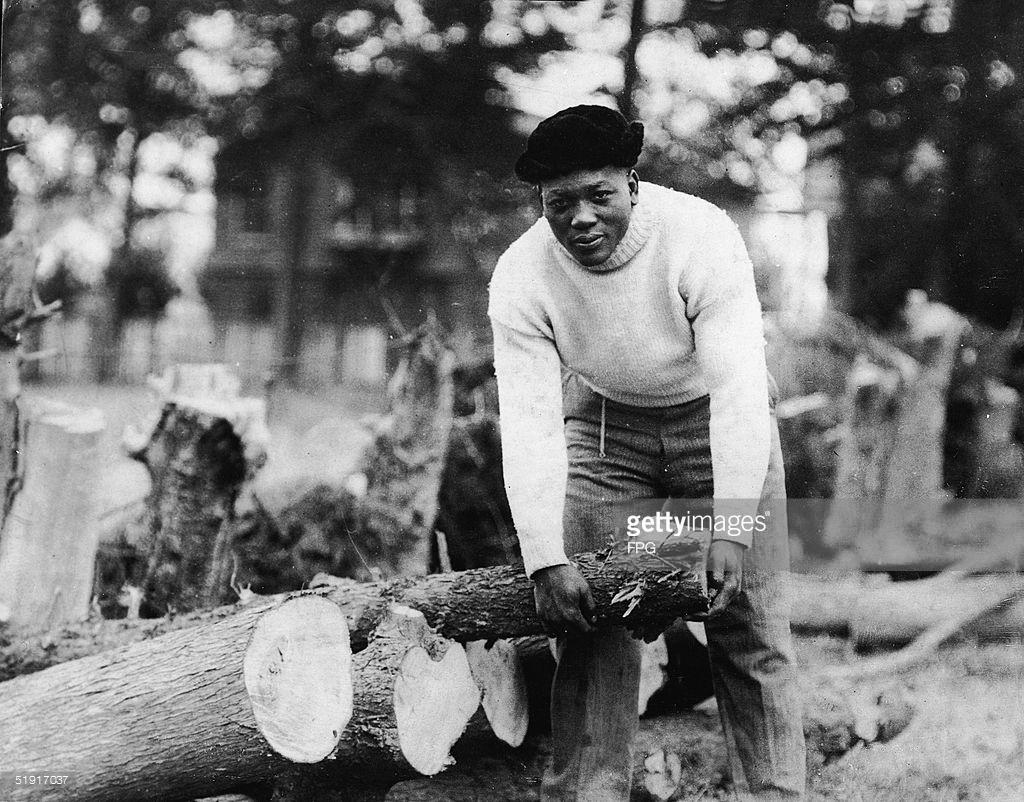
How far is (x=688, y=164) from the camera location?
3.33 m

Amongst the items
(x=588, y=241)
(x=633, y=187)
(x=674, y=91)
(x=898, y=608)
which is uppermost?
(x=674, y=91)

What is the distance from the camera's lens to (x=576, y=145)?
2701mm

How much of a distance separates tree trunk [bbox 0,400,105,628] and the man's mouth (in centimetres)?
187

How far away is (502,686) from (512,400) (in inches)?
34.7

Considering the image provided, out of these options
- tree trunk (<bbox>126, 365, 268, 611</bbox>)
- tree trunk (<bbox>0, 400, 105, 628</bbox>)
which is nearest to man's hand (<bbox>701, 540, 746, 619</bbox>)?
tree trunk (<bbox>126, 365, 268, 611</bbox>)

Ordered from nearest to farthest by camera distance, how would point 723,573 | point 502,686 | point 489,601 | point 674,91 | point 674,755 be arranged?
1. point 723,573
2. point 489,601
3. point 502,686
4. point 674,755
5. point 674,91

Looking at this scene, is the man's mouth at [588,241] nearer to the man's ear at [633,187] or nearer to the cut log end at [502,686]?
the man's ear at [633,187]

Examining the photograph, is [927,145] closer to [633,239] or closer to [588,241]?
[633,239]

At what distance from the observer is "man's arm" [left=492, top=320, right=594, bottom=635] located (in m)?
2.70

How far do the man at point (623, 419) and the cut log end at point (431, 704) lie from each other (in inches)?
10.9

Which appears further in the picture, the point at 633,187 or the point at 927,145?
the point at 927,145
